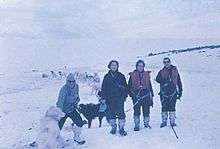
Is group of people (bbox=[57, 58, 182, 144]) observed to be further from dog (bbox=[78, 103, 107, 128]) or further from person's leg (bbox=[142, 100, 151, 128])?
dog (bbox=[78, 103, 107, 128])

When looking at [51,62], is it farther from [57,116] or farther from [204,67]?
[57,116]

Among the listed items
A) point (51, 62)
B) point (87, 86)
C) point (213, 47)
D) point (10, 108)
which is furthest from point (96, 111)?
point (51, 62)

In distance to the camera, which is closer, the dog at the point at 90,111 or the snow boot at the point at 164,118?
the snow boot at the point at 164,118

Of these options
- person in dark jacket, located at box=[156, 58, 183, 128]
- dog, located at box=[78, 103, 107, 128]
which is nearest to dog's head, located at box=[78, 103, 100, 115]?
dog, located at box=[78, 103, 107, 128]

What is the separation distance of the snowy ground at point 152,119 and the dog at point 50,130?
104 centimetres

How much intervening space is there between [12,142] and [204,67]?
64.7 feet

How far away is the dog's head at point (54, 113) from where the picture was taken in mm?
9453

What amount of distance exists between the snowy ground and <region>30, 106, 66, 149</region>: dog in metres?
1.04

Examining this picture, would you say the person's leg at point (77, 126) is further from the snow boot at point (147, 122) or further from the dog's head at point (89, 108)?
the dog's head at point (89, 108)

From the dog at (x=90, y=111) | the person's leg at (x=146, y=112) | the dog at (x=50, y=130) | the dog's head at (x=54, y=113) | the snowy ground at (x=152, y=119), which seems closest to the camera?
the dog at (x=50, y=130)

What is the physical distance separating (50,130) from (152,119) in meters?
4.45

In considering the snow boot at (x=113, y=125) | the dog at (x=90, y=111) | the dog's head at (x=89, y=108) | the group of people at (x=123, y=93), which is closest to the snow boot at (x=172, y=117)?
the group of people at (x=123, y=93)

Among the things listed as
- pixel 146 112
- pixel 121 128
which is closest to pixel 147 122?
pixel 146 112

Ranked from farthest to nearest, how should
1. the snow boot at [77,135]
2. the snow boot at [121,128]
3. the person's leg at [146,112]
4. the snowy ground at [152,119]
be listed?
the person's leg at [146,112], the snow boot at [121,128], the snow boot at [77,135], the snowy ground at [152,119]
